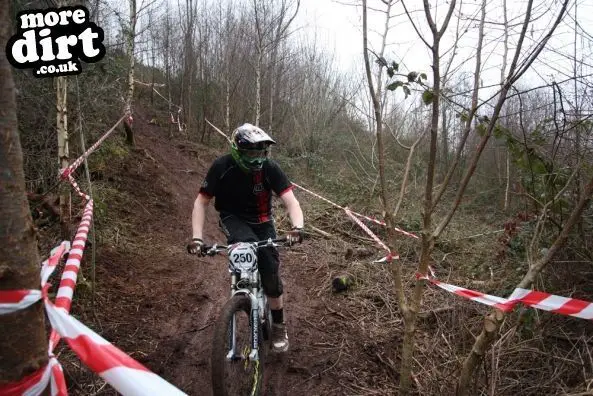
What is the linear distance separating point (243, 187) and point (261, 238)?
0.47 meters

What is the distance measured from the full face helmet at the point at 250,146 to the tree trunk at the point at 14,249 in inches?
75.4

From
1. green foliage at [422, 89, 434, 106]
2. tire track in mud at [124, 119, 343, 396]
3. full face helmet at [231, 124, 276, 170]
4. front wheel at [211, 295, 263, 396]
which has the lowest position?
tire track in mud at [124, 119, 343, 396]

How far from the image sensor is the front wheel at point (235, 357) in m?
2.47

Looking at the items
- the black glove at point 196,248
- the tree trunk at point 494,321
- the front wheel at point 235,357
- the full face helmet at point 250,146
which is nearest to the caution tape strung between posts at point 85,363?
the front wheel at point 235,357

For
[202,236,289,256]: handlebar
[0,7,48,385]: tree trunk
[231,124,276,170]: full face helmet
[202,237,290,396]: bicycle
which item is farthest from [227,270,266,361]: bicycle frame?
[0,7,48,385]: tree trunk

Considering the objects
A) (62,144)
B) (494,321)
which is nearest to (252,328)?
(494,321)

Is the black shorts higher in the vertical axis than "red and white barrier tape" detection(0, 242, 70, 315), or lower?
lower

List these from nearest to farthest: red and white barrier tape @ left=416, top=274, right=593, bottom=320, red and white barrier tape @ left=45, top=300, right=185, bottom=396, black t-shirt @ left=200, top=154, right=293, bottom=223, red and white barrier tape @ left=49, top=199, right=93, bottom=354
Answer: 1. red and white barrier tape @ left=45, top=300, right=185, bottom=396
2. red and white barrier tape @ left=49, top=199, right=93, bottom=354
3. red and white barrier tape @ left=416, top=274, right=593, bottom=320
4. black t-shirt @ left=200, top=154, right=293, bottom=223

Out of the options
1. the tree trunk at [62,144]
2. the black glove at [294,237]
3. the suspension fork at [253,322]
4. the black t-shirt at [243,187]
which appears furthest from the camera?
the tree trunk at [62,144]

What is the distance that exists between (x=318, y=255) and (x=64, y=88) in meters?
4.40

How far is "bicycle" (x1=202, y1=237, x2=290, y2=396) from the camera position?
2.49 metres

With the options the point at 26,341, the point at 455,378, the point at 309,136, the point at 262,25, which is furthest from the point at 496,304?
the point at 309,136

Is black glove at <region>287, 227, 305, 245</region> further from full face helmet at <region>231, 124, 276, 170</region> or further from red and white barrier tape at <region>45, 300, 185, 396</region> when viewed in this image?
red and white barrier tape at <region>45, 300, 185, 396</region>

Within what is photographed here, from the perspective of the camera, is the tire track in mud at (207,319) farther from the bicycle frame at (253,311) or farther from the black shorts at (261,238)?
the black shorts at (261,238)
